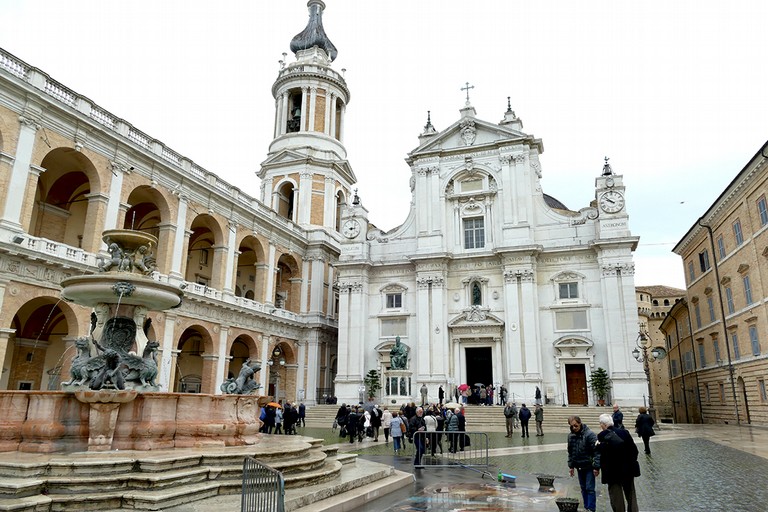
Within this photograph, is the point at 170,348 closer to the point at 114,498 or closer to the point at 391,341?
the point at 391,341

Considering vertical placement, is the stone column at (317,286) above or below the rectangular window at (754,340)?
above

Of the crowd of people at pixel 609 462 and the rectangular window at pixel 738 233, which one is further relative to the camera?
the rectangular window at pixel 738 233

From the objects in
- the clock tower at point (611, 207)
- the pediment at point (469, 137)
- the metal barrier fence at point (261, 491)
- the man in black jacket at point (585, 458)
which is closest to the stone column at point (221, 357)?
the pediment at point (469, 137)

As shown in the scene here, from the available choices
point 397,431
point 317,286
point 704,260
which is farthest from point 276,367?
point 704,260

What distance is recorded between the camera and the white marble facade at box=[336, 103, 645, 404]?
30828mm

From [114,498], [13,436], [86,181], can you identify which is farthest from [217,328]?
[114,498]

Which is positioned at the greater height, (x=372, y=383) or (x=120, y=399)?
(x=372, y=383)

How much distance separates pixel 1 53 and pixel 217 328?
586 inches

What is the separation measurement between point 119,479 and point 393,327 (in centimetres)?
2819

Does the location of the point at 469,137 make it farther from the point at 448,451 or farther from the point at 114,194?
the point at 448,451

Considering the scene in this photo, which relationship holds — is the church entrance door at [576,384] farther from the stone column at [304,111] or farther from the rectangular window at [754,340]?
the stone column at [304,111]

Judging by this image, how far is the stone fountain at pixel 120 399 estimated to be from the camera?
8.56 m

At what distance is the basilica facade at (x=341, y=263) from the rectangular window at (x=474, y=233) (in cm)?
9

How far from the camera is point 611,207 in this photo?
31781mm
